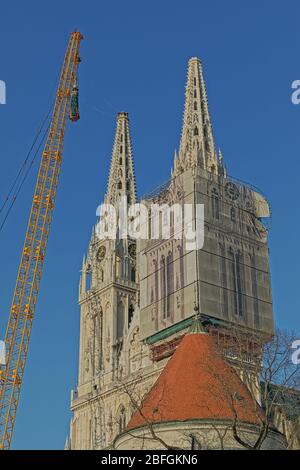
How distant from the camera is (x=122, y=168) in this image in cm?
9450

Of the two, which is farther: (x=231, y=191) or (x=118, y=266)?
(x=118, y=266)

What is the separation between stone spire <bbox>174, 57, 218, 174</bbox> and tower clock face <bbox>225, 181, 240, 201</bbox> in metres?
2.32

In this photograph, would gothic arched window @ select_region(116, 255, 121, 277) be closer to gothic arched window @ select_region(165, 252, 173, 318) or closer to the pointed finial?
gothic arched window @ select_region(165, 252, 173, 318)

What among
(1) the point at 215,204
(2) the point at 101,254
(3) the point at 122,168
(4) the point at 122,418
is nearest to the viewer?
(4) the point at 122,418

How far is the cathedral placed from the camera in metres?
72.6

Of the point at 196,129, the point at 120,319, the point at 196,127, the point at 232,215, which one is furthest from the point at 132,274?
the point at 196,127

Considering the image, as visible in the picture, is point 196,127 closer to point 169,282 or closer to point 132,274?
point 132,274

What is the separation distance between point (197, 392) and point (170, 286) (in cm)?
3069

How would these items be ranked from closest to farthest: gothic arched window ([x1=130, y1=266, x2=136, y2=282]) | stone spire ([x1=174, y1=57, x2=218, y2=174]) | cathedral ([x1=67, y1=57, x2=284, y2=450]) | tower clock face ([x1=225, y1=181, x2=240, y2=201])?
cathedral ([x1=67, y1=57, x2=284, y2=450]) < tower clock face ([x1=225, y1=181, x2=240, y2=201]) < stone spire ([x1=174, y1=57, x2=218, y2=174]) < gothic arched window ([x1=130, y1=266, x2=136, y2=282])

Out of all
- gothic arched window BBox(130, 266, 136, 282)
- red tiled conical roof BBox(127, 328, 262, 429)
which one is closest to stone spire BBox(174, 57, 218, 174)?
gothic arched window BBox(130, 266, 136, 282)

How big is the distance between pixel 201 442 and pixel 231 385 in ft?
11.2

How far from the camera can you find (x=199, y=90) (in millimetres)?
86812

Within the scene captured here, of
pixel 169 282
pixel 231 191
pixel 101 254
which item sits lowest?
pixel 169 282
